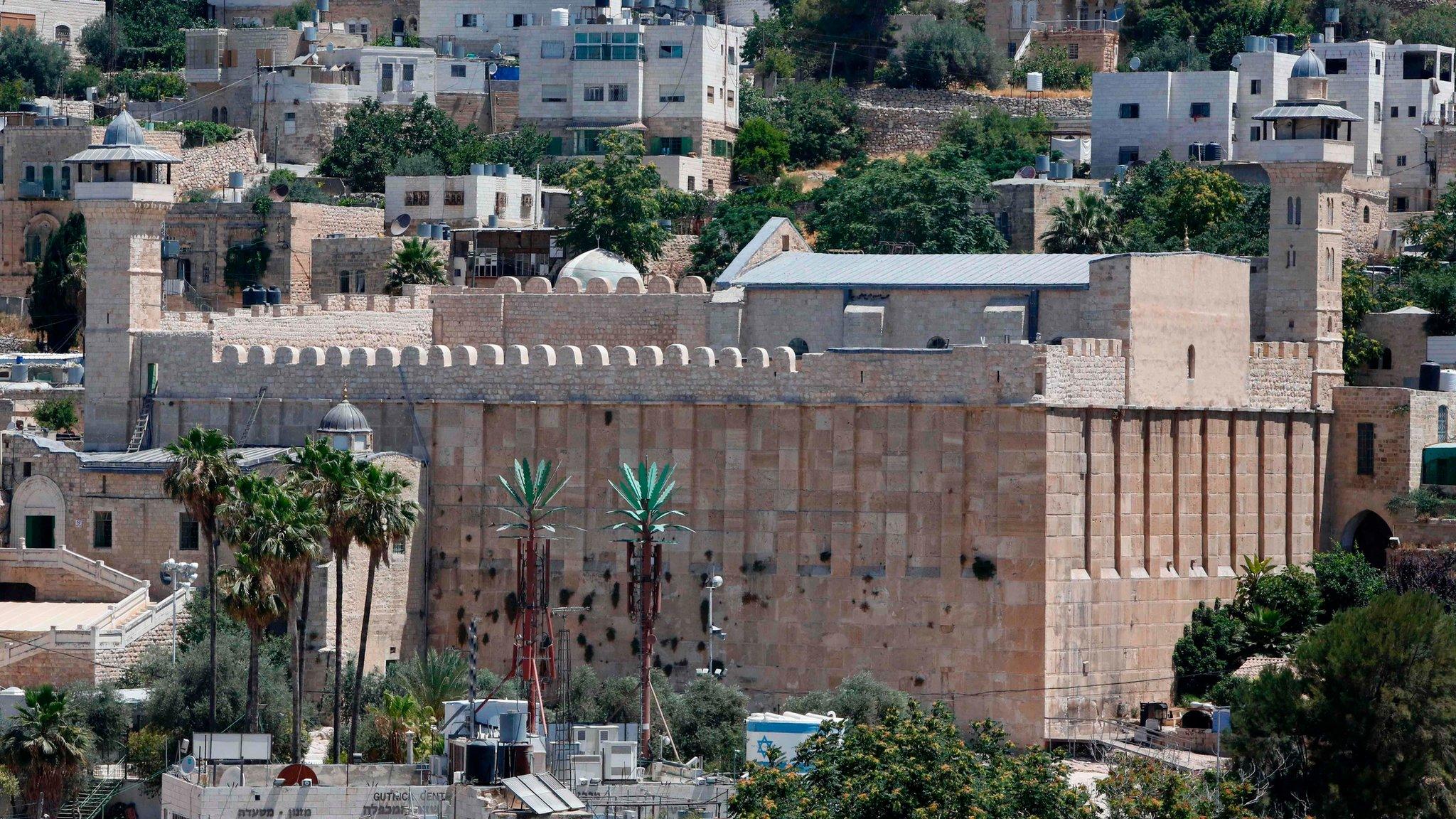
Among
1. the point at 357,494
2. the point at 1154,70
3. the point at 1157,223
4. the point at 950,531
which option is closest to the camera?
the point at 357,494

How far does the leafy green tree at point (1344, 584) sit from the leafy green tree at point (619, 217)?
92.6ft

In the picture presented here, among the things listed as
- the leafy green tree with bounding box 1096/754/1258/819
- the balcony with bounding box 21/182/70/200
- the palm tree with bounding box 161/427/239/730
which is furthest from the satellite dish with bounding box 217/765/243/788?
the balcony with bounding box 21/182/70/200

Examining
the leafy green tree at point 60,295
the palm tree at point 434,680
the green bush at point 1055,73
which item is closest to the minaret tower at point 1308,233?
the palm tree at point 434,680

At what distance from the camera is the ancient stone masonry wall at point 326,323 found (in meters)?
80.7

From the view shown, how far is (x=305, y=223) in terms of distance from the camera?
101 metres

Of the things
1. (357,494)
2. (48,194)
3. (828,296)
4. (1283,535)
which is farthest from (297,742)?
(48,194)

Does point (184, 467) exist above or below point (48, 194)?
below

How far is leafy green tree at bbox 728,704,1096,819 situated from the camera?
55688 mm

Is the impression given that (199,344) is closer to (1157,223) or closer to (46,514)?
(46,514)

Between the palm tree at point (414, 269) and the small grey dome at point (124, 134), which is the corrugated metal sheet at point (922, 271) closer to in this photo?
the small grey dome at point (124, 134)

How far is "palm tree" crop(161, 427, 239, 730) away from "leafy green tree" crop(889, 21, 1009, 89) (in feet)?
191

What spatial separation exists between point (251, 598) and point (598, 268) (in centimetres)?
2532

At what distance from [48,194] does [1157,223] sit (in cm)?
3432

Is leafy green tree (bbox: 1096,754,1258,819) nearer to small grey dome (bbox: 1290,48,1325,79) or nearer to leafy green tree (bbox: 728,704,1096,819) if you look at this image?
leafy green tree (bbox: 728,704,1096,819)
